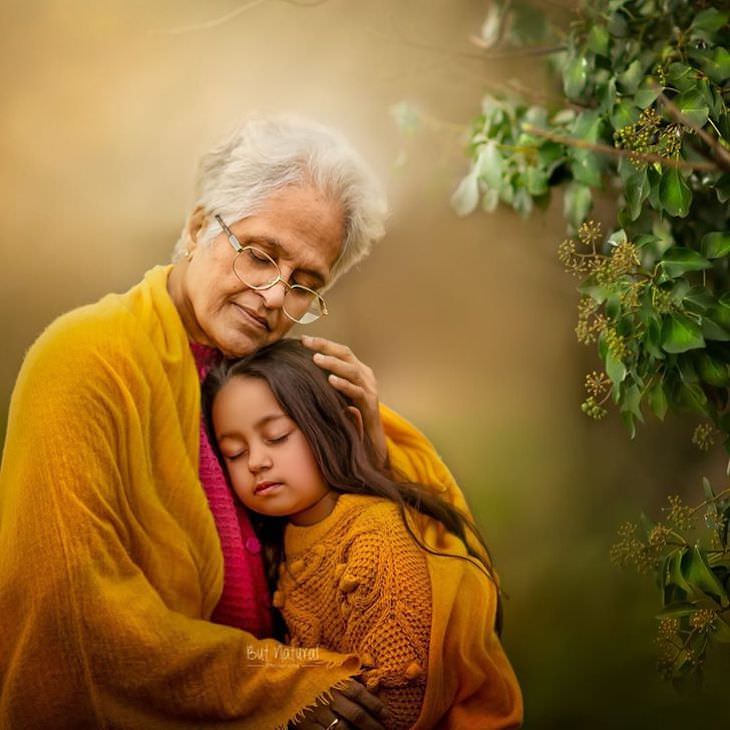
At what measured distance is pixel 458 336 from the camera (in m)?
2.16

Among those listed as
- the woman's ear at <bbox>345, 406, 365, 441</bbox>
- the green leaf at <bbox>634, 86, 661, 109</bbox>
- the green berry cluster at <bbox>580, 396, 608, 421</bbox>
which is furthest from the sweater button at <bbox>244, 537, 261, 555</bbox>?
the green leaf at <bbox>634, 86, 661, 109</bbox>

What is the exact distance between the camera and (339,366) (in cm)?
195

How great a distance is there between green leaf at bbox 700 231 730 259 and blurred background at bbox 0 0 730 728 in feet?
0.97

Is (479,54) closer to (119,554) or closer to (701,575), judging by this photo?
(701,575)

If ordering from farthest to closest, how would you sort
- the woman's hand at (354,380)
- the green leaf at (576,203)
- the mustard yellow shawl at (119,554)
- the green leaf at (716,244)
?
the green leaf at (576,203)
the green leaf at (716,244)
the woman's hand at (354,380)
the mustard yellow shawl at (119,554)

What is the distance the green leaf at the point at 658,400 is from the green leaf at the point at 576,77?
667 mm

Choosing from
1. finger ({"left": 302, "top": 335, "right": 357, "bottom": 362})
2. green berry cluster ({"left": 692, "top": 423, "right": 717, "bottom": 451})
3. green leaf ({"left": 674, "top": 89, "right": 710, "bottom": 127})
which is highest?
green leaf ({"left": 674, "top": 89, "right": 710, "bottom": 127})

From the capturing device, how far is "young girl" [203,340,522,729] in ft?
6.10

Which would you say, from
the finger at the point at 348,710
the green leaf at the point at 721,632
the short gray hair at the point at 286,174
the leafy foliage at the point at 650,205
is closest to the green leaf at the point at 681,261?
the leafy foliage at the point at 650,205

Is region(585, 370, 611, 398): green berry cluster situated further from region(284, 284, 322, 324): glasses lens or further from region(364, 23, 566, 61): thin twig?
region(364, 23, 566, 61): thin twig

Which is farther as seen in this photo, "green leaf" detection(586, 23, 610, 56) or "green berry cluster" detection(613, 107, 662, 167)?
"green leaf" detection(586, 23, 610, 56)

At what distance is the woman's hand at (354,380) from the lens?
1.94 metres

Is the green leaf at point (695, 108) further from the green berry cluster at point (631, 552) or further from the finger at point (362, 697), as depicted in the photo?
the finger at point (362, 697)

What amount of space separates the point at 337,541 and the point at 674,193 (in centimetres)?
94
